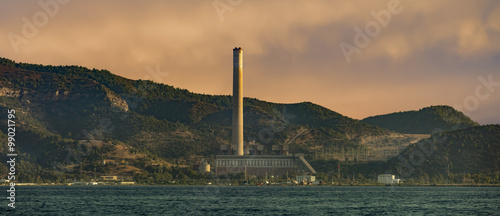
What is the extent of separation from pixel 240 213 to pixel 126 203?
142ft

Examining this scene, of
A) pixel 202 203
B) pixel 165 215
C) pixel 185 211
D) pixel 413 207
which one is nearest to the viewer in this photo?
pixel 165 215

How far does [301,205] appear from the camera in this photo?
6914 inches

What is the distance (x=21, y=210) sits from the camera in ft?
512

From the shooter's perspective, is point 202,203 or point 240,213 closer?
point 240,213

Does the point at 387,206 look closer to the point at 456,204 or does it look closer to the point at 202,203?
the point at 456,204

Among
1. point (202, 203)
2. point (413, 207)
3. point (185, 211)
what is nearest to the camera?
point (185, 211)

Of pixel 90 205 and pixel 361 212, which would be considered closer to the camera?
pixel 361 212

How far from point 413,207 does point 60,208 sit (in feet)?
257

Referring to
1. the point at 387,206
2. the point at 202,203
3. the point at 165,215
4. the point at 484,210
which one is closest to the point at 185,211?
the point at 165,215

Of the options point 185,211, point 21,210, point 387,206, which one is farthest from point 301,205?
point 21,210

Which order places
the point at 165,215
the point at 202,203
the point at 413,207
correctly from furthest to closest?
the point at 202,203 < the point at 413,207 < the point at 165,215

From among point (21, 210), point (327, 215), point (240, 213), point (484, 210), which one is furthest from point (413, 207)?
point (21, 210)

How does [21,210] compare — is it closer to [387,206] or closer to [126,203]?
[126,203]

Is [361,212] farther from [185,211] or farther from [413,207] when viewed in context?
[185,211]
